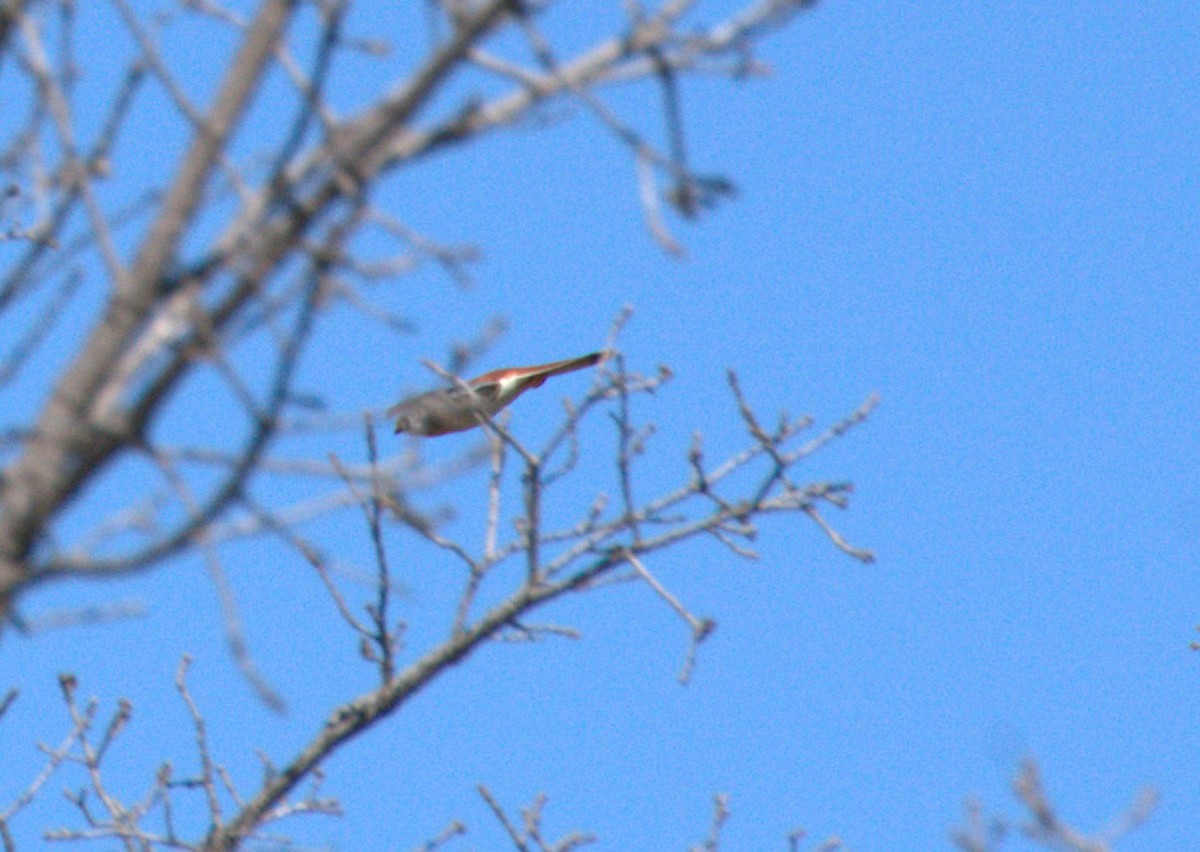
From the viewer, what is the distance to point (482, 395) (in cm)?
513

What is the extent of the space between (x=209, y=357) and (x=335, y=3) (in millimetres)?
538

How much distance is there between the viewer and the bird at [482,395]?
170 inches

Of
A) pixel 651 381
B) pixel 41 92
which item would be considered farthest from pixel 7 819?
pixel 41 92

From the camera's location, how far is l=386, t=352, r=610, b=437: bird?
14.1ft

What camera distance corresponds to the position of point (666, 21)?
2.94 meters

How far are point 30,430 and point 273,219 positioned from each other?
486 millimetres

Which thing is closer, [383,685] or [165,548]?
[165,548]

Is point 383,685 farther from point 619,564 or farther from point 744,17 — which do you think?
point 744,17

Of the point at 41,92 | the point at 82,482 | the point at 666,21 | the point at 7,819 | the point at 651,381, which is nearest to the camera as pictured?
the point at 82,482

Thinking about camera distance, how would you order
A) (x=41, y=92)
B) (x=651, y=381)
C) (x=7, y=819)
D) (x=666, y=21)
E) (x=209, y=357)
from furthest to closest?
(x=7, y=819) < (x=651, y=381) < (x=41, y=92) < (x=666, y=21) < (x=209, y=357)

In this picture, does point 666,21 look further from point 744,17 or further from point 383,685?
point 383,685

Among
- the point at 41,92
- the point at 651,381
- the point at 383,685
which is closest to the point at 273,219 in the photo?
the point at 41,92

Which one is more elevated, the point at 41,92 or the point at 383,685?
the point at 383,685

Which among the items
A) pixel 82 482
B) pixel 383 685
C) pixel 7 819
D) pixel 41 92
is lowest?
pixel 82 482
